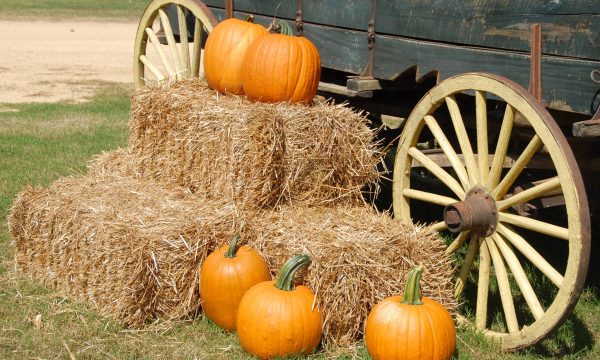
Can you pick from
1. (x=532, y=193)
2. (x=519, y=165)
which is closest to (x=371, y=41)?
(x=519, y=165)

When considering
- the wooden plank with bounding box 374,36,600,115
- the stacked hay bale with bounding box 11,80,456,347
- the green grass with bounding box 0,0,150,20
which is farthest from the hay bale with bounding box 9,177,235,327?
the green grass with bounding box 0,0,150,20

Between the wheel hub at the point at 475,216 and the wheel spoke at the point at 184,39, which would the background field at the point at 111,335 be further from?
the wheel spoke at the point at 184,39

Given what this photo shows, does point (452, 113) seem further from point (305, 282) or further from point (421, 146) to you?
point (421, 146)

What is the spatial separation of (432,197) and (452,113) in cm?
49

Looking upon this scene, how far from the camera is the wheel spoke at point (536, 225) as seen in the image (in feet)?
13.0

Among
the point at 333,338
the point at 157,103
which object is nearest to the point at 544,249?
the point at 333,338

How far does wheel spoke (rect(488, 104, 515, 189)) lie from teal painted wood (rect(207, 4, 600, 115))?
0.63 ft

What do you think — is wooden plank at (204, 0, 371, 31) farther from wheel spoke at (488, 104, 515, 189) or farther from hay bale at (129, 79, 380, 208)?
wheel spoke at (488, 104, 515, 189)

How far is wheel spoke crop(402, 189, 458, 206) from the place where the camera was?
4609 millimetres

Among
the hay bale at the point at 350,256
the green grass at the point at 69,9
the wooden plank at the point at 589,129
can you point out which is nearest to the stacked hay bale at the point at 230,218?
the hay bale at the point at 350,256

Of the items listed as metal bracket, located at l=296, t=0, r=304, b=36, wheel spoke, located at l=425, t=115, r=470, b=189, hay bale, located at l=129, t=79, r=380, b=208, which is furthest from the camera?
metal bracket, located at l=296, t=0, r=304, b=36

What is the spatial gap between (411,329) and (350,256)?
1.75ft

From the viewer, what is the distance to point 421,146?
7.94m

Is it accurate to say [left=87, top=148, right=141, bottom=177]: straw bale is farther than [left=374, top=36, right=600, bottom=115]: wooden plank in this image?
Yes
